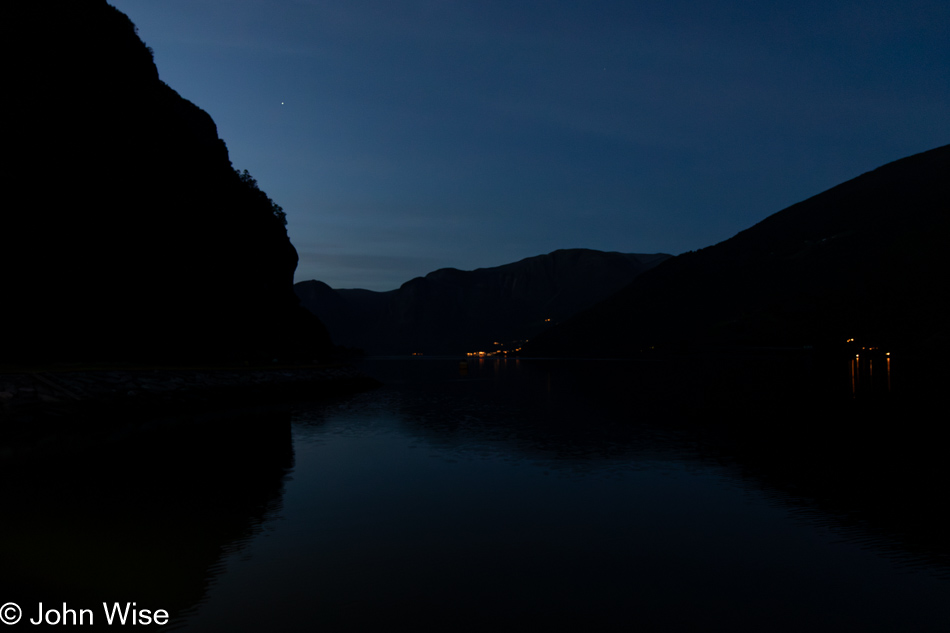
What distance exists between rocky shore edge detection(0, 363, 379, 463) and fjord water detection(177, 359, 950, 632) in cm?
1512

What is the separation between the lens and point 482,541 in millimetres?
12875

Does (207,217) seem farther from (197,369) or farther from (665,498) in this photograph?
(665,498)

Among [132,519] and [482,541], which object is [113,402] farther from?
[482,541]

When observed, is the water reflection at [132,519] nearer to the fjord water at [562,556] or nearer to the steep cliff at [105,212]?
the fjord water at [562,556]

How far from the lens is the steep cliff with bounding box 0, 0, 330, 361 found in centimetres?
4253

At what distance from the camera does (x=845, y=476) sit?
755 inches

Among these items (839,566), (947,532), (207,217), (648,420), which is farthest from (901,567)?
(207,217)

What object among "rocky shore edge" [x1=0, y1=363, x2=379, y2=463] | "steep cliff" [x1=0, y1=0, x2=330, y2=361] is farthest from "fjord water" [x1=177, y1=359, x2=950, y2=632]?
"steep cliff" [x1=0, y1=0, x2=330, y2=361]

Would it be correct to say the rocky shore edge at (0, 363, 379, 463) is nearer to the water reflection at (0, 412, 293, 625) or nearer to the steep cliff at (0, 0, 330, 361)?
the water reflection at (0, 412, 293, 625)

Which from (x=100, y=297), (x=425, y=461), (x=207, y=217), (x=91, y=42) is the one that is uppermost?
(x=91, y=42)

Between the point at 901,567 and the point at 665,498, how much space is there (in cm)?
631

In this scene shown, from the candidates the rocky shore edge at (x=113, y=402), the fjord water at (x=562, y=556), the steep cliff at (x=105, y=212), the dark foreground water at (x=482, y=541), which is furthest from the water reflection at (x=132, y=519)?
the steep cliff at (x=105, y=212)

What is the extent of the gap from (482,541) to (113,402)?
3420 centimetres

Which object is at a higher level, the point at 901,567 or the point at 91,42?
the point at 91,42
